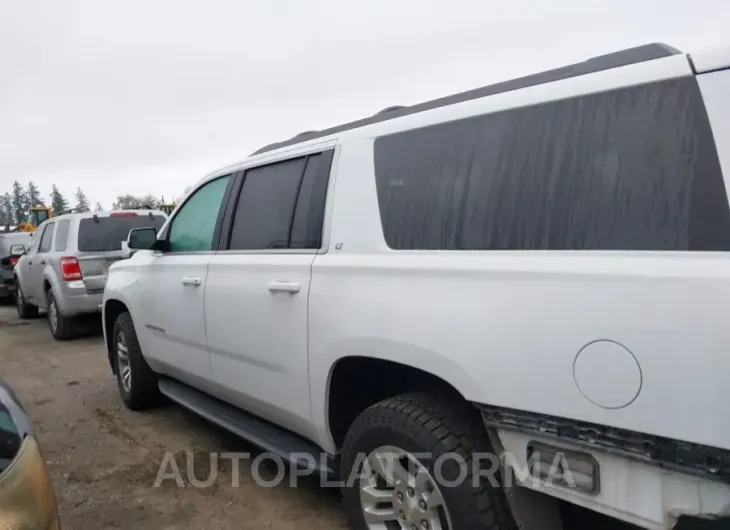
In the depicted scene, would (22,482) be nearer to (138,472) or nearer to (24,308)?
(138,472)

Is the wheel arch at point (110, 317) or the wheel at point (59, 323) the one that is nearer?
the wheel arch at point (110, 317)

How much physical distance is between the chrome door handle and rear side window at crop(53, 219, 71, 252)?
553 centimetres

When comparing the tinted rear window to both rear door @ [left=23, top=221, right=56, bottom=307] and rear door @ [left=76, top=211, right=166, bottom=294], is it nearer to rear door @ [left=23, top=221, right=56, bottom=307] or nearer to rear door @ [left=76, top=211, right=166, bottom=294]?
rear door @ [left=76, top=211, right=166, bottom=294]

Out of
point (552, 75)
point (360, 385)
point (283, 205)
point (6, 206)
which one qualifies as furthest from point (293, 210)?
point (6, 206)

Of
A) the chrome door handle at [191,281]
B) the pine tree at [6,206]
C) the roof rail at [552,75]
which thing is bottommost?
the chrome door handle at [191,281]

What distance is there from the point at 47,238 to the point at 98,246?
1.54m

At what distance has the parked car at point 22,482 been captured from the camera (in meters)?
1.59

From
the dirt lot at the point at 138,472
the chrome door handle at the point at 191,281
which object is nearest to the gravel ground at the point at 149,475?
the dirt lot at the point at 138,472

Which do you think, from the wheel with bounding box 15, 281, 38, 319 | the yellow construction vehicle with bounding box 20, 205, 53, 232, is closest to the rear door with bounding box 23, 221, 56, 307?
the wheel with bounding box 15, 281, 38, 319

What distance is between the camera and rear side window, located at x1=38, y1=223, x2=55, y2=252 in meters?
8.88

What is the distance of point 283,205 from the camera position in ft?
10.1

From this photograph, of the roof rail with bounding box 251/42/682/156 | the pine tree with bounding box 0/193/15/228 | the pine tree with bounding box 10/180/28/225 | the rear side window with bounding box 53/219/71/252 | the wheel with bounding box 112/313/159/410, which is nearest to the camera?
the roof rail with bounding box 251/42/682/156

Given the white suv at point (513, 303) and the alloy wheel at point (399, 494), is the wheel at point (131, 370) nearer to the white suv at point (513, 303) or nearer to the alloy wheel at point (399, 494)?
the white suv at point (513, 303)

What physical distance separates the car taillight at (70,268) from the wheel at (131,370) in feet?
11.5
